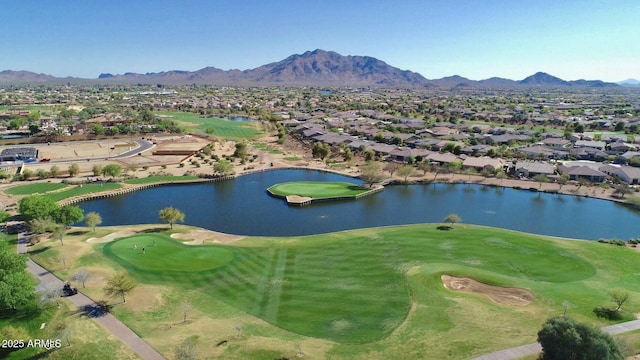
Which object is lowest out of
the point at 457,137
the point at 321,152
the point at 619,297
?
the point at 619,297

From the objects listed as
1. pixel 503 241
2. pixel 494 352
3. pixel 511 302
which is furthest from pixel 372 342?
pixel 503 241

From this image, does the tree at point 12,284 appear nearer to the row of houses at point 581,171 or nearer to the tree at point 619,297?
the tree at point 619,297

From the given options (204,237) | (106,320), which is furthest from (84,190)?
(106,320)

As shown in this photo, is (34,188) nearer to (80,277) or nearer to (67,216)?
(67,216)

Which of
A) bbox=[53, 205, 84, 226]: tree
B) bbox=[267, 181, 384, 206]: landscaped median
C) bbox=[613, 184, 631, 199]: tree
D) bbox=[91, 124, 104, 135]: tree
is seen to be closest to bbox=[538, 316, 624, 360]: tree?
bbox=[267, 181, 384, 206]: landscaped median

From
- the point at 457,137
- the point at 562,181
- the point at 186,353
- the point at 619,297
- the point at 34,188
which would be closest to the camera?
the point at 186,353

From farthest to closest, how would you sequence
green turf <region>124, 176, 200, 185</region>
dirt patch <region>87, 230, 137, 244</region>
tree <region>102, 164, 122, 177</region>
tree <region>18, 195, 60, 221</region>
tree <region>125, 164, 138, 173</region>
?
1. tree <region>125, 164, 138, 173</region>
2. green turf <region>124, 176, 200, 185</region>
3. tree <region>102, 164, 122, 177</region>
4. tree <region>18, 195, 60, 221</region>
5. dirt patch <region>87, 230, 137, 244</region>

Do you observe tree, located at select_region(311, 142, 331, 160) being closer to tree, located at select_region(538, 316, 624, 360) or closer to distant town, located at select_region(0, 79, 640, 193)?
distant town, located at select_region(0, 79, 640, 193)
